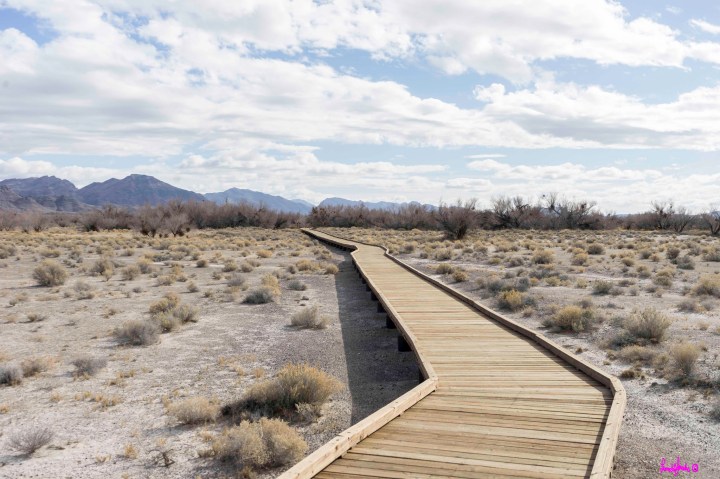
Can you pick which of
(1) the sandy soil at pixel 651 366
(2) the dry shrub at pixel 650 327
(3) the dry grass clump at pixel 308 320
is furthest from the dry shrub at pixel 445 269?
(2) the dry shrub at pixel 650 327

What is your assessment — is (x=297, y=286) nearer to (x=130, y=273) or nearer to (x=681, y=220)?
(x=130, y=273)

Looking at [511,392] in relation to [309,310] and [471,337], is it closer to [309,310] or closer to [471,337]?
[471,337]

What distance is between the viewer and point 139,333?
1028 cm

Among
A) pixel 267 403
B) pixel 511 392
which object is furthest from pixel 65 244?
pixel 511 392

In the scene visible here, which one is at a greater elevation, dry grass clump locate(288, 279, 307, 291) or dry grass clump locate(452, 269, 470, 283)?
dry grass clump locate(452, 269, 470, 283)

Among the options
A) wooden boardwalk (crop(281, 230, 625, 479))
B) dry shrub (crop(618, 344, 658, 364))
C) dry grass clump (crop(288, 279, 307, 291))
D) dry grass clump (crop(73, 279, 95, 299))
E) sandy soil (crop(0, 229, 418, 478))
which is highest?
wooden boardwalk (crop(281, 230, 625, 479))

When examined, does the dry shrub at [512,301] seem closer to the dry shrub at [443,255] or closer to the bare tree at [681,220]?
the dry shrub at [443,255]

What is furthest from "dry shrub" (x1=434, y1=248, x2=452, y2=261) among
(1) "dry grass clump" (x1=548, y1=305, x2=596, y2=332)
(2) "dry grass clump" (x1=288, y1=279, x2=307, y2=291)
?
(1) "dry grass clump" (x1=548, y1=305, x2=596, y2=332)

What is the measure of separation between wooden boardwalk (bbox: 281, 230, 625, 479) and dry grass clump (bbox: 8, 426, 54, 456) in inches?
134

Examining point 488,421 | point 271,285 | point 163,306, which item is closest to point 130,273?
point 271,285

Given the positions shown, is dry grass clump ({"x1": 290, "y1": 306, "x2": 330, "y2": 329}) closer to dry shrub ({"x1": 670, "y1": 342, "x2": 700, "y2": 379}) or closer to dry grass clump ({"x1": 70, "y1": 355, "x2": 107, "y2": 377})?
dry grass clump ({"x1": 70, "y1": 355, "x2": 107, "y2": 377})

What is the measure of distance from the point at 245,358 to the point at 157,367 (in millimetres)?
1414

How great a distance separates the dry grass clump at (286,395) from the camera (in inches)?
Result: 271

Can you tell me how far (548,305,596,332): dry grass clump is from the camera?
11000 millimetres
